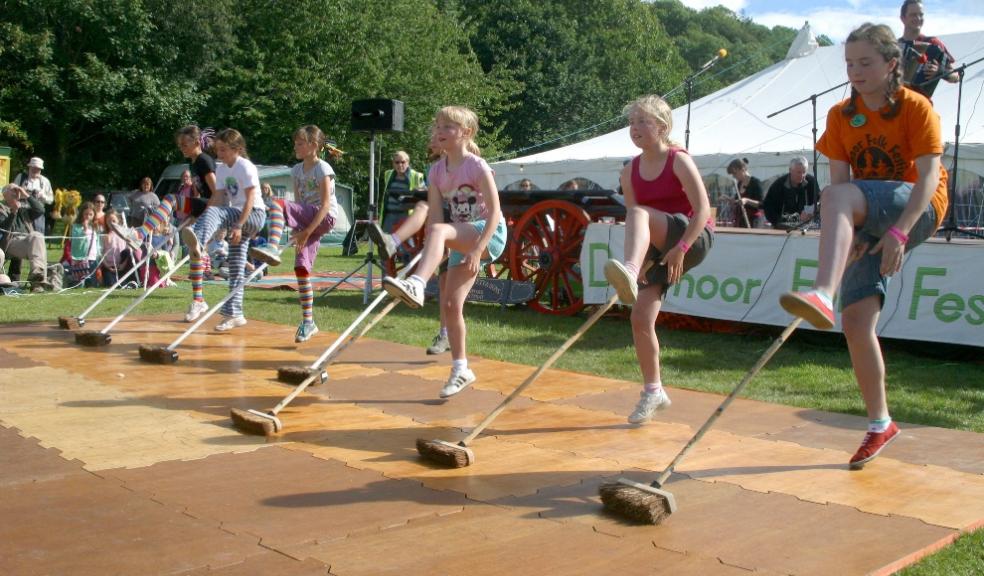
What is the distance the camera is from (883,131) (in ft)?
13.1

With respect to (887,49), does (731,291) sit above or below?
below

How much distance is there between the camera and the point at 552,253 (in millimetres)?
9977

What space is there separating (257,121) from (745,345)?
25460 mm

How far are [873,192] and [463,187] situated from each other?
244 cm

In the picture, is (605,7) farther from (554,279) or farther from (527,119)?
(554,279)

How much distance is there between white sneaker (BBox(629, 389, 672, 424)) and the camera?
498cm

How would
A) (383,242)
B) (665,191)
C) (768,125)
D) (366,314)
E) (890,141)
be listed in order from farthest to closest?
(768,125), (366,314), (383,242), (665,191), (890,141)

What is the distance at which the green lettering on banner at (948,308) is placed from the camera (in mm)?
7219

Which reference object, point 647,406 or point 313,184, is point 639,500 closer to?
point 647,406

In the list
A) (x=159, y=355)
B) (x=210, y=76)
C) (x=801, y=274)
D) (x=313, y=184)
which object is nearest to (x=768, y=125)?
(x=801, y=274)

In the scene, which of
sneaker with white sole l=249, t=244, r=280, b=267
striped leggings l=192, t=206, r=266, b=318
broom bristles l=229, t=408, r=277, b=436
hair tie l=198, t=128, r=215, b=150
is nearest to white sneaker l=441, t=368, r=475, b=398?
broom bristles l=229, t=408, r=277, b=436

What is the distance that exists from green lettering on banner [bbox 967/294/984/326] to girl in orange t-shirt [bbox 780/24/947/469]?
3.39 metres

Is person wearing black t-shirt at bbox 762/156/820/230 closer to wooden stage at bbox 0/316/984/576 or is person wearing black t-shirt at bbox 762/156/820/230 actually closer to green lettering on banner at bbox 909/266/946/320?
green lettering on banner at bbox 909/266/946/320

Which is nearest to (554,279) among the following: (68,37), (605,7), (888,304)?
(888,304)
